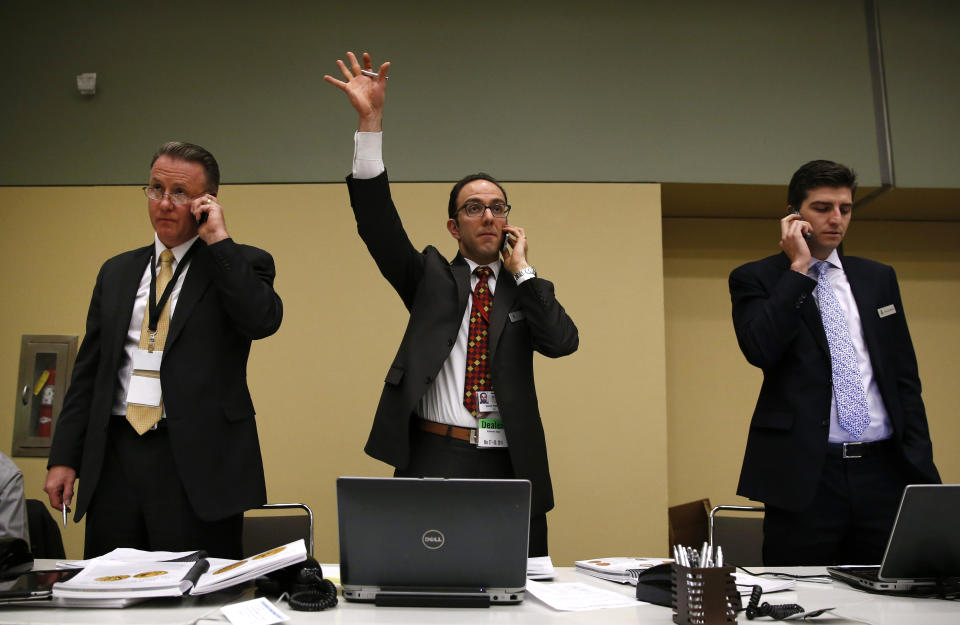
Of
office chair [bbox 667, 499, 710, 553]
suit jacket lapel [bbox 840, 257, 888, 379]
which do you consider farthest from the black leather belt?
office chair [bbox 667, 499, 710, 553]

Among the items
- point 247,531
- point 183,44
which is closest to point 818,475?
point 247,531

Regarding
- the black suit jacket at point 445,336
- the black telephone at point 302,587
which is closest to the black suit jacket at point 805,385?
the black suit jacket at point 445,336

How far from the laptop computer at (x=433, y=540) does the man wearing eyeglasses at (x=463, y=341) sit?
66cm

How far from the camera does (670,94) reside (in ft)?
13.6

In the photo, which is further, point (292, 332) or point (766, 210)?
point (766, 210)

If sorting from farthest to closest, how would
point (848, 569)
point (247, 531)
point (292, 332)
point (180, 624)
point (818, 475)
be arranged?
1. point (292, 332)
2. point (247, 531)
3. point (818, 475)
4. point (848, 569)
5. point (180, 624)

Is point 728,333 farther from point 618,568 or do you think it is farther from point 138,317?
point 138,317

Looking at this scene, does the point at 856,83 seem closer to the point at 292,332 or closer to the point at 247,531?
the point at 292,332

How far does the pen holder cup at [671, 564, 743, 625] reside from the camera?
133cm

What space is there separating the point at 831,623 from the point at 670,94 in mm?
3302

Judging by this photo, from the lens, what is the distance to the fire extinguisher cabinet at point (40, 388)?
392 cm

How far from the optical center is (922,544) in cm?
164

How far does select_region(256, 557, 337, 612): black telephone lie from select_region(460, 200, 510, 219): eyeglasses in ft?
4.17

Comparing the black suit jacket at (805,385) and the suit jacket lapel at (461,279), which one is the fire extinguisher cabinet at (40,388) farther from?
the black suit jacket at (805,385)
